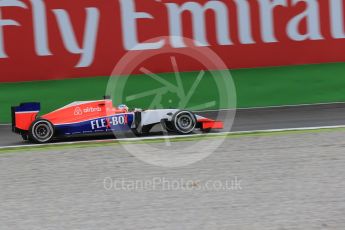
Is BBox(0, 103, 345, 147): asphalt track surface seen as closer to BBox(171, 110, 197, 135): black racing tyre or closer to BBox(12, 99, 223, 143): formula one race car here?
BBox(12, 99, 223, 143): formula one race car

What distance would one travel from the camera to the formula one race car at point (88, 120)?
9.21 m

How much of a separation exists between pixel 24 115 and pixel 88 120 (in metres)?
0.91

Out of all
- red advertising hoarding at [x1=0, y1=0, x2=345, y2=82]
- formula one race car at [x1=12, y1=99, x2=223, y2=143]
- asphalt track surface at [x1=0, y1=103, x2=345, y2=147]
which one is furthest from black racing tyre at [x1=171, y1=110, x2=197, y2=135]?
red advertising hoarding at [x1=0, y1=0, x2=345, y2=82]

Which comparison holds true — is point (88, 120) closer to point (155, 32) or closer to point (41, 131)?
point (41, 131)

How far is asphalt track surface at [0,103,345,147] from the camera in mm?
10141

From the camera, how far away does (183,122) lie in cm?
939

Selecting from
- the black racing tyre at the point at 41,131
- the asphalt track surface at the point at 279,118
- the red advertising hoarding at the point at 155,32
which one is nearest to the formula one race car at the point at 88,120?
the black racing tyre at the point at 41,131

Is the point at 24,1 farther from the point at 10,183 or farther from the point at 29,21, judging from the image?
the point at 10,183

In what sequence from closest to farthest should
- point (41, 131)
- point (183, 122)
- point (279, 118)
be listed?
point (41, 131) → point (183, 122) → point (279, 118)

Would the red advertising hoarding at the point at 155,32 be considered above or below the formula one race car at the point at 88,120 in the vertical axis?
above

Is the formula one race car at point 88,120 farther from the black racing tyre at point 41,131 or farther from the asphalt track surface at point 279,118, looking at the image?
the asphalt track surface at point 279,118

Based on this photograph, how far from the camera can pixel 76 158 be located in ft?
26.1

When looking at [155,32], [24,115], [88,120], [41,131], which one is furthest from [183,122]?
[155,32]

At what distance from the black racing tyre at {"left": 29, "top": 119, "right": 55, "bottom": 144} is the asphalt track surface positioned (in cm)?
38
